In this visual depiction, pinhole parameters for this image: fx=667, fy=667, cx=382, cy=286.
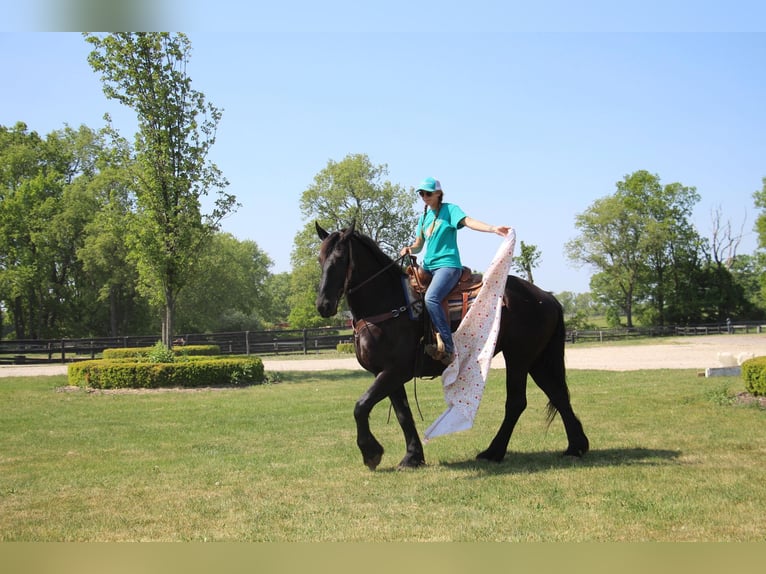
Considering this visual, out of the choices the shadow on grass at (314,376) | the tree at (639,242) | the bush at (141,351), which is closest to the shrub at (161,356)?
the shadow on grass at (314,376)

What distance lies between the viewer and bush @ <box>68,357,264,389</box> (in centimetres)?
2003

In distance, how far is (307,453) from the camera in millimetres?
8859

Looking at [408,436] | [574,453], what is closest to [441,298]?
[408,436]

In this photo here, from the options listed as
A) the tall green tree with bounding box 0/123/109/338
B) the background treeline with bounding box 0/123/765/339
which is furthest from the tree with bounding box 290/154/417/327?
the tall green tree with bounding box 0/123/109/338

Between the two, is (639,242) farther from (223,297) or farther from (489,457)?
(489,457)

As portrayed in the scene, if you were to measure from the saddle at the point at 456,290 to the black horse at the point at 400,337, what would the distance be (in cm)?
18

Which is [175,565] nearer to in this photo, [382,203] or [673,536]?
[673,536]

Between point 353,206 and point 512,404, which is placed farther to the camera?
point 353,206

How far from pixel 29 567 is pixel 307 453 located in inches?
299

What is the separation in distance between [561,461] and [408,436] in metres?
1.76

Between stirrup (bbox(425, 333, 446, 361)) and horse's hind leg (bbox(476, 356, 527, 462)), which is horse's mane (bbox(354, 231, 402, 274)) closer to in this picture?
stirrup (bbox(425, 333, 446, 361))

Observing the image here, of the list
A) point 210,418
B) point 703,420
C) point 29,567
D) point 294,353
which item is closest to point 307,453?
point 210,418

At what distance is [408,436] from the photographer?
25.3ft

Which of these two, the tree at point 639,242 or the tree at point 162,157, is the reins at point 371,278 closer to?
the tree at point 162,157
